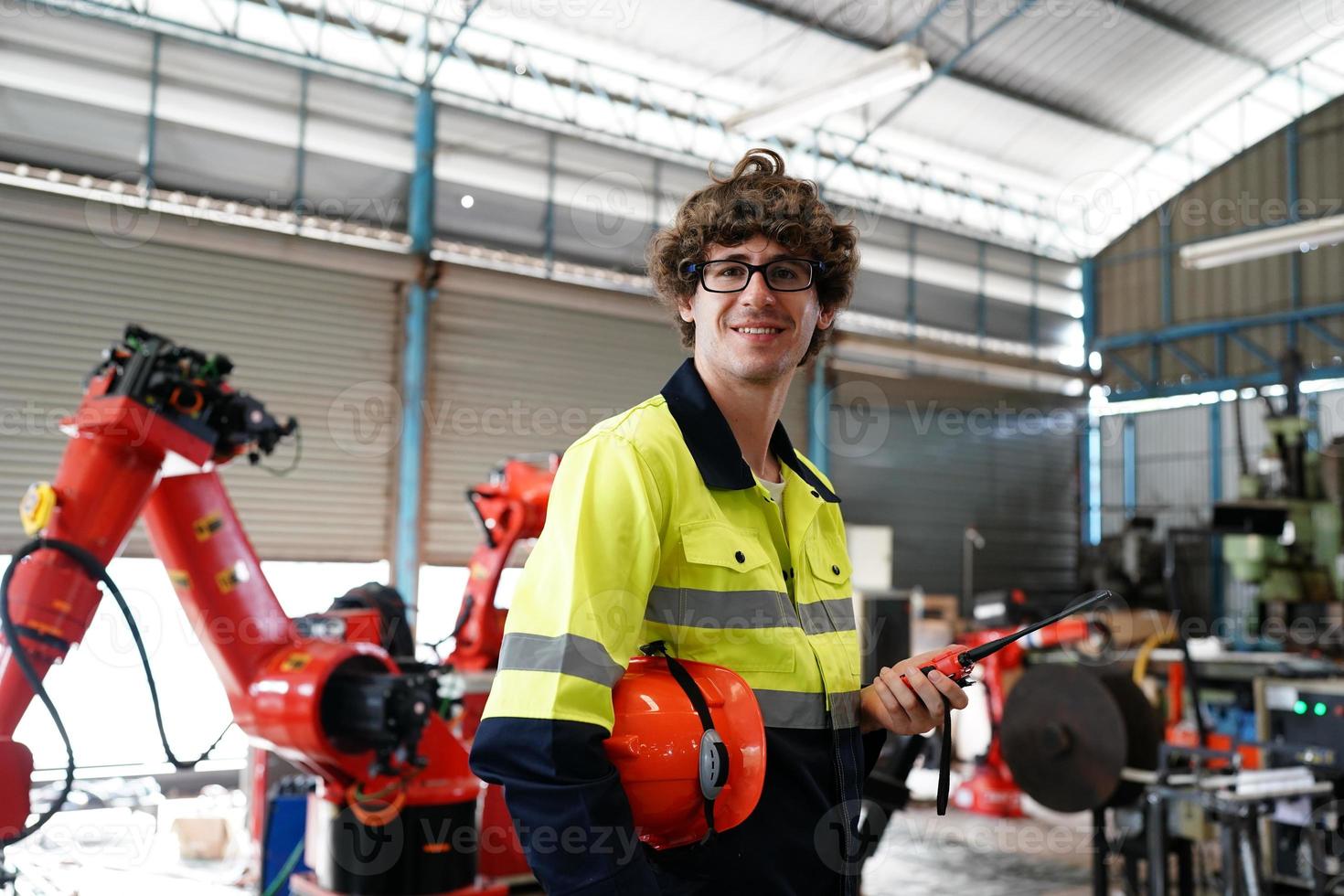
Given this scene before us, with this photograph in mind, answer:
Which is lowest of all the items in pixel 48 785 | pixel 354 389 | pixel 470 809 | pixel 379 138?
pixel 48 785

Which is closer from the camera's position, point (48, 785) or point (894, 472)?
point (48, 785)

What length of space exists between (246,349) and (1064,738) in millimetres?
7327

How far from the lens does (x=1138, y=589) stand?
554 inches

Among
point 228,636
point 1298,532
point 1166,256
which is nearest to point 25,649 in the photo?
point 228,636

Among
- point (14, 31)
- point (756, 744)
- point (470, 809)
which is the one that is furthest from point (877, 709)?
point (14, 31)

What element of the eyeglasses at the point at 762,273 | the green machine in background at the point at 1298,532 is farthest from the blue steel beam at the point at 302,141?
the eyeglasses at the point at 762,273

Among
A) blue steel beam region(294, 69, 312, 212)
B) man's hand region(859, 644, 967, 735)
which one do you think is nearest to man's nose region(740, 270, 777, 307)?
man's hand region(859, 644, 967, 735)

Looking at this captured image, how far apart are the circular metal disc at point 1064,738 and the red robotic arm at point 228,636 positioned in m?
2.52

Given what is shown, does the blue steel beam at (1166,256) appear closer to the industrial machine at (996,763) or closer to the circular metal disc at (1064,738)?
the industrial machine at (996,763)

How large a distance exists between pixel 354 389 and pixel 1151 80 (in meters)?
11.6

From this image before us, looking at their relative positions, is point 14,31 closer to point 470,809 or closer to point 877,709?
point 470,809

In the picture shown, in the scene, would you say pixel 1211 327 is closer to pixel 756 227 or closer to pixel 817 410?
pixel 817 410

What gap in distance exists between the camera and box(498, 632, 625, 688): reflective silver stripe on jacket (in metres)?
1.41

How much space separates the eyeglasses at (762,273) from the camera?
179 cm
